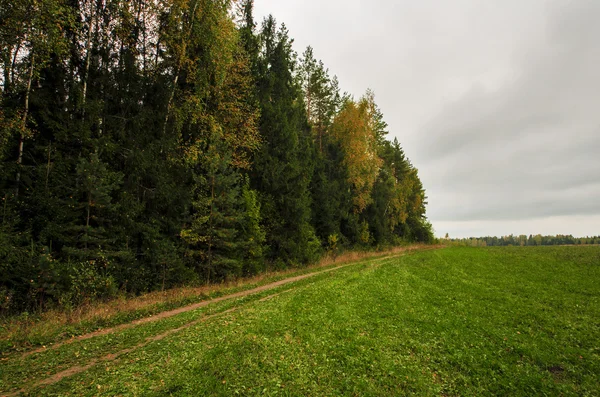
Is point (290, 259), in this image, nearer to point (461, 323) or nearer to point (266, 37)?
point (461, 323)

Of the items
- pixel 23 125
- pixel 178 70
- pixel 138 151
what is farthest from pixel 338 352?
pixel 178 70

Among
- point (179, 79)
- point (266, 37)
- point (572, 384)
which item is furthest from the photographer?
point (266, 37)

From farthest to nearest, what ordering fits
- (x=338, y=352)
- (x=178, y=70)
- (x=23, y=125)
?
(x=178, y=70)
(x=23, y=125)
(x=338, y=352)

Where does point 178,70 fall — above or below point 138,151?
above

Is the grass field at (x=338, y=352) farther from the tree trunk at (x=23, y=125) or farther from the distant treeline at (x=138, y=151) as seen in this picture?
the tree trunk at (x=23, y=125)

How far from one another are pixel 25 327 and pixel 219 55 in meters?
16.3

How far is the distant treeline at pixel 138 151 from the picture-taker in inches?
410

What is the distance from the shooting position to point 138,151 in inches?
545

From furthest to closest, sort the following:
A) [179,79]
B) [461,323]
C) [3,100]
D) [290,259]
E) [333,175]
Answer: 1. [333,175]
2. [290,259]
3. [179,79]
4. [3,100]
5. [461,323]

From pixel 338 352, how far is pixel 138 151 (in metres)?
13.4

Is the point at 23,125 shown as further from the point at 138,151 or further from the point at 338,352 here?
the point at 338,352

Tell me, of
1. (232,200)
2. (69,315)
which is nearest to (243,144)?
(232,200)

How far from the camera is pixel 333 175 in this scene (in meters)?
35.4

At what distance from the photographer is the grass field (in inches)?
219
